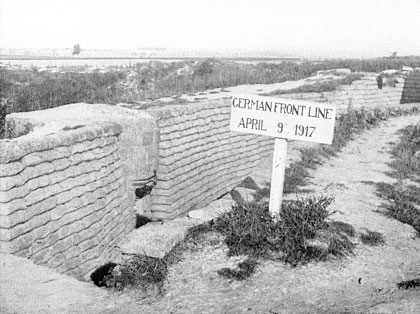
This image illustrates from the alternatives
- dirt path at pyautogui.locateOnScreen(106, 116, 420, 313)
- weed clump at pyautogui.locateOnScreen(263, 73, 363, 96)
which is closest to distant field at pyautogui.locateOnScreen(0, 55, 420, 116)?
weed clump at pyautogui.locateOnScreen(263, 73, 363, 96)

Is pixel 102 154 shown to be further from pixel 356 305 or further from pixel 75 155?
pixel 356 305

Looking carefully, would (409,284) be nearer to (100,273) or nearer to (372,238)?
(372,238)

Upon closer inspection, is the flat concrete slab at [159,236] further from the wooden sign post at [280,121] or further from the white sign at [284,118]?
the white sign at [284,118]

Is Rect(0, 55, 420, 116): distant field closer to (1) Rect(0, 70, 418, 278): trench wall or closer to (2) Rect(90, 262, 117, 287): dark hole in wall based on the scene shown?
(1) Rect(0, 70, 418, 278): trench wall

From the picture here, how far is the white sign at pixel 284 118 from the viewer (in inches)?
203

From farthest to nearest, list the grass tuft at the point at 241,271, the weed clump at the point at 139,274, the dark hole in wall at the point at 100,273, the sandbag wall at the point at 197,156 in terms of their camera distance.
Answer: the sandbag wall at the point at 197,156
the dark hole in wall at the point at 100,273
the grass tuft at the point at 241,271
the weed clump at the point at 139,274

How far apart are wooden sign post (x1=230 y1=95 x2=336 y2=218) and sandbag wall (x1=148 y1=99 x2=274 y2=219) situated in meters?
2.59

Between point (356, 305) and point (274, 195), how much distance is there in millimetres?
1754

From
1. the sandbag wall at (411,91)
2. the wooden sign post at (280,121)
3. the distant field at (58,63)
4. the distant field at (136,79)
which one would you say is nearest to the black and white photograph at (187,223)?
the wooden sign post at (280,121)

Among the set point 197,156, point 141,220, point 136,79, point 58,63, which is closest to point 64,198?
point 141,220

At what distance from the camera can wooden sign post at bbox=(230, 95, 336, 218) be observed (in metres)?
5.17

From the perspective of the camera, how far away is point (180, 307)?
402cm

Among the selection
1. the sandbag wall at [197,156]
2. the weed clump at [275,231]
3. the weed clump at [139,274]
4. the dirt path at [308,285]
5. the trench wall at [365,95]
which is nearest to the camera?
the dirt path at [308,285]

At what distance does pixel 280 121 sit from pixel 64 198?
255 centimetres
